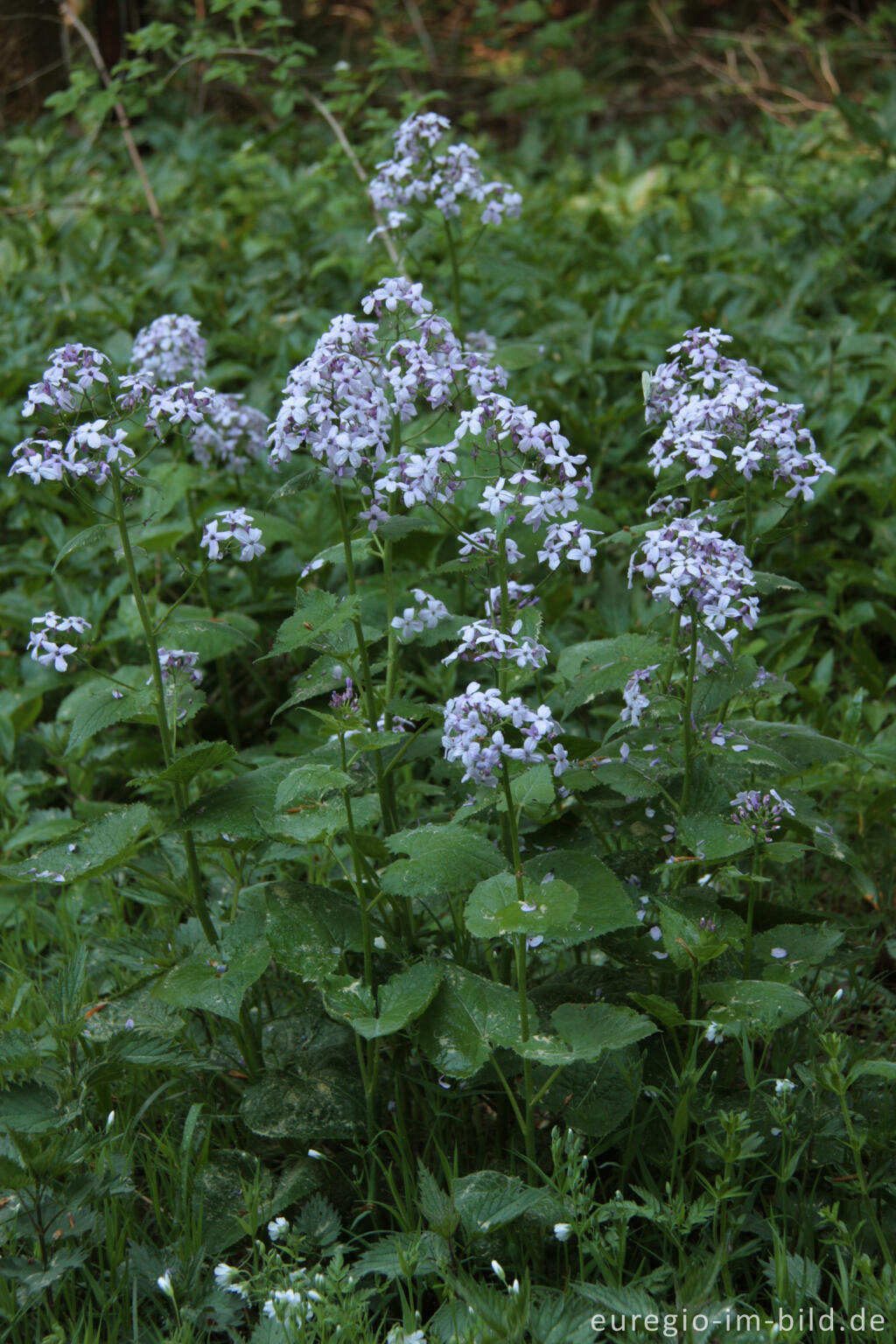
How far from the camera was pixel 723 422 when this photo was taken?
2064mm

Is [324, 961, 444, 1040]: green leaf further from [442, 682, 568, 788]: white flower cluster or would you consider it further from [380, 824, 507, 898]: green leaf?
[442, 682, 568, 788]: white flower cluster

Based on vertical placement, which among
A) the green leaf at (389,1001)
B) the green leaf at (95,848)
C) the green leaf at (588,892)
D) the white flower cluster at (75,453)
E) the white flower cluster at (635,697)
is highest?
the white flower cluster at (75,453)

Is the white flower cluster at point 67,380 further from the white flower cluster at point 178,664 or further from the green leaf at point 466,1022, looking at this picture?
the green leaf at point 466,1022

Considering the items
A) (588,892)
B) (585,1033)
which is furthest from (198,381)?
(585,1033)

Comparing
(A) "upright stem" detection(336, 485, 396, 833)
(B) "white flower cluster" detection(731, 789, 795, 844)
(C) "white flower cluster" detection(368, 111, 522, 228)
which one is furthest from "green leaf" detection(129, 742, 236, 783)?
(C) "white flower cluster" detection(368, 111, 522, 228)

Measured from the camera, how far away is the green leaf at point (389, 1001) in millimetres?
1830

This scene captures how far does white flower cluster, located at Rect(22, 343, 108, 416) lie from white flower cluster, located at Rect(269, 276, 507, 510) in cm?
36

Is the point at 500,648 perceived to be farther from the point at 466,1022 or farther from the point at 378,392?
the point at 466,1022

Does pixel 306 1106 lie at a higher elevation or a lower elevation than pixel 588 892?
lower

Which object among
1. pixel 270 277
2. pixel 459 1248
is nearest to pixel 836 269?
pixel 270 277

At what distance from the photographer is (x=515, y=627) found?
1922 mm

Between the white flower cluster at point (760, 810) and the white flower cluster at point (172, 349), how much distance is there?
199cm

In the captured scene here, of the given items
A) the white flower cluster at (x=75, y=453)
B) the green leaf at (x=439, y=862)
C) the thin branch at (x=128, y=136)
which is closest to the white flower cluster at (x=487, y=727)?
the green leaf at (x=439, y=862)

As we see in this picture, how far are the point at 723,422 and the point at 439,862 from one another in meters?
0.90
